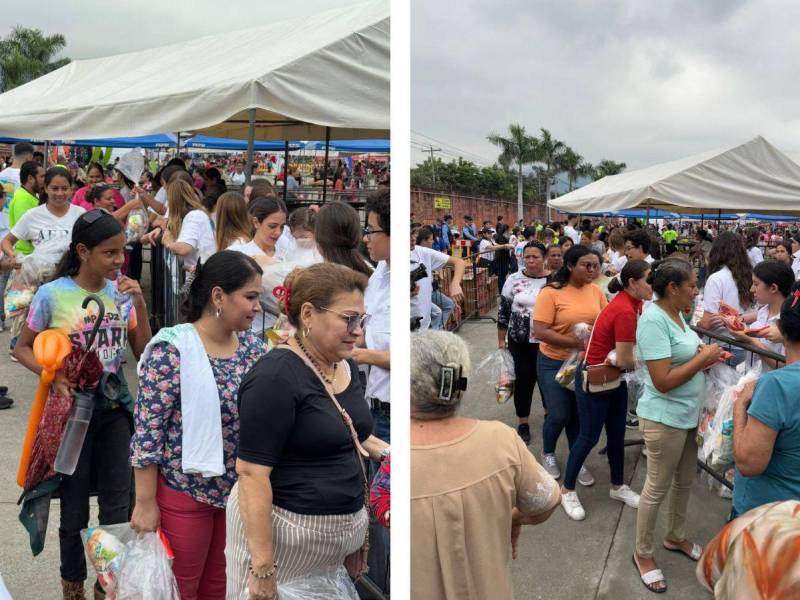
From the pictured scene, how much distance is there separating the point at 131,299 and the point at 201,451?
0.86 metres

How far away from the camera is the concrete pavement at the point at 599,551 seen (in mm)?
2877

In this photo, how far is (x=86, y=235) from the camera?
2.33 meters

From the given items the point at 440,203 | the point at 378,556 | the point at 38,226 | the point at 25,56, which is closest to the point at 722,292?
the point at 378,556

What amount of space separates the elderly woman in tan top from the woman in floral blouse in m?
0.73

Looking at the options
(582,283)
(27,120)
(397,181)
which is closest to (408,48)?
(397,181)

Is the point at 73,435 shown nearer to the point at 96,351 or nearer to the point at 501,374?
the point at 96,351

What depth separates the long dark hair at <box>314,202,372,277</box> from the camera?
91.1 inches

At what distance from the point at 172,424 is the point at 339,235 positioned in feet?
2.64

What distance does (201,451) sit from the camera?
6.10 ft

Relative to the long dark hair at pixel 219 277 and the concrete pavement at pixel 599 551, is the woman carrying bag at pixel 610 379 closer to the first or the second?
the concrete pavement at pixel 599 551

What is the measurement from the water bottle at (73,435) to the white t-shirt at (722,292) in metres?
3.36

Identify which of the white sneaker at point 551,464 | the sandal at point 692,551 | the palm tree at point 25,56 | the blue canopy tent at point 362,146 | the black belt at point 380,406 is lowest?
the sandal at point 692,551

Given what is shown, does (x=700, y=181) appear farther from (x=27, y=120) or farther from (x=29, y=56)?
(x=29, y=56)

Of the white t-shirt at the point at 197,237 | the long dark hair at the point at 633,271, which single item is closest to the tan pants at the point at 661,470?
the long dark hair at the point at 633,271
